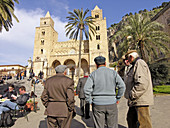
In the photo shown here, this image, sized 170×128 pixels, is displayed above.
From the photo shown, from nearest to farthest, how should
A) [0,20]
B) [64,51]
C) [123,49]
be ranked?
[0,20], [123,49], [64,51]

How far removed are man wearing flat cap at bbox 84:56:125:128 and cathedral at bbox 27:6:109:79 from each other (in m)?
23.0

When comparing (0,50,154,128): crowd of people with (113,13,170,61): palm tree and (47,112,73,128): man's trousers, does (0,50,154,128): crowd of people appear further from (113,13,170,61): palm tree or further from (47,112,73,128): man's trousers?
(113,13,170,61): palm tree

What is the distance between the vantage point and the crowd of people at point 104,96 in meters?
2.05

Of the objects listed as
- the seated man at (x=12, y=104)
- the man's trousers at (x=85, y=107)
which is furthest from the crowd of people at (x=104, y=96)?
the seated man at (x=12, y=104)

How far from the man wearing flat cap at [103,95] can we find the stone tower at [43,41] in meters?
26.8

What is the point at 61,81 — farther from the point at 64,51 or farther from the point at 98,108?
the point at 64,51

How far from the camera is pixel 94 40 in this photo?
2828cm

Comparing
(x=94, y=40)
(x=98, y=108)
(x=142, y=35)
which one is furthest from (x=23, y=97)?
(x=94, y=40)

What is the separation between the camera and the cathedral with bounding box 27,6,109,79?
2670 centimetres

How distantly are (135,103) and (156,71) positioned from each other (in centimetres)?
1095

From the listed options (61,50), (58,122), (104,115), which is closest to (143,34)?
(104,115)

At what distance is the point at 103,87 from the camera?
213cm

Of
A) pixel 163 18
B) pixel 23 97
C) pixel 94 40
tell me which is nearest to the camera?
pixel 23 97

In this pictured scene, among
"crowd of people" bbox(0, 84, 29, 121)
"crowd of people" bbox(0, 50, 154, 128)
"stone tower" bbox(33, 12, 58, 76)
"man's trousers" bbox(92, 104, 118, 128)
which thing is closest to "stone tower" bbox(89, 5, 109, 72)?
"stone tower" bbox(33, 12, 58, 76)
